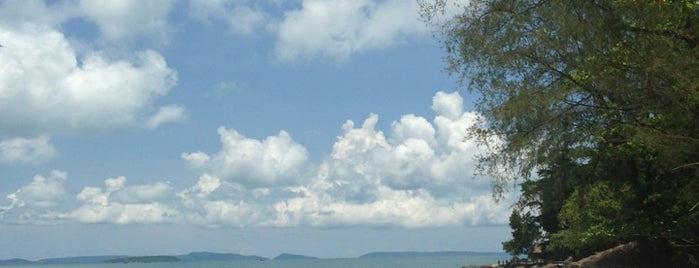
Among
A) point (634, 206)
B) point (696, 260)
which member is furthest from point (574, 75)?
point (696, 260)

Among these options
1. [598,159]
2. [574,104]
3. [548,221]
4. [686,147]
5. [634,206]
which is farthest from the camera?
[548,221]

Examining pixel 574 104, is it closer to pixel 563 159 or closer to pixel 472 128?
pixel 472 128

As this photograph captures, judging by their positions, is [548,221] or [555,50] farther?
[548,221]

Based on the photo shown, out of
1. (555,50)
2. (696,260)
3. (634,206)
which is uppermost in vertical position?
(555,50)

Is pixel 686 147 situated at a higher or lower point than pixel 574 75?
lower

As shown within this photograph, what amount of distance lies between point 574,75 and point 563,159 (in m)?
4.94

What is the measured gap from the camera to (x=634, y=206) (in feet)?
94.9

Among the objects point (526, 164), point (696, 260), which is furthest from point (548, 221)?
point (526, 164)

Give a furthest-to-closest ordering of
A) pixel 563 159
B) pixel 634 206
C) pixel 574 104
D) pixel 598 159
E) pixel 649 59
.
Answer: pixel 634 206 → pixel 598 159 → pixel 563 159 → pixel 574 104 → pixel 649 59

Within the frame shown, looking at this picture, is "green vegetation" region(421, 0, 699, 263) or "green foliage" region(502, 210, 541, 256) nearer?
"green vegetation" region(421, 0, 699, 263)

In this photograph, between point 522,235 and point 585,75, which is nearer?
point 585,75

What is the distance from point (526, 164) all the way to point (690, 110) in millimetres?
4160

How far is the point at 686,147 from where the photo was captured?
15492 millimetres

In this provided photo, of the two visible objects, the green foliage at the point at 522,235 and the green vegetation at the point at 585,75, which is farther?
the green foliage at the point at 522,235
